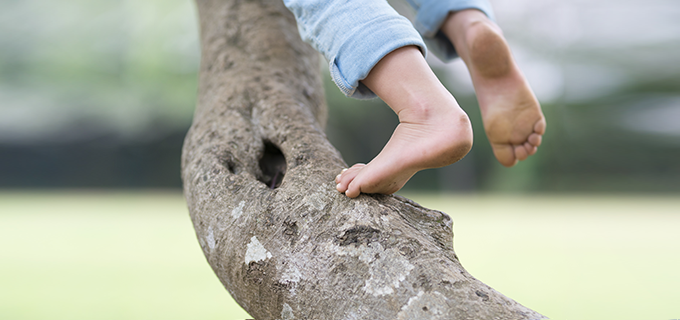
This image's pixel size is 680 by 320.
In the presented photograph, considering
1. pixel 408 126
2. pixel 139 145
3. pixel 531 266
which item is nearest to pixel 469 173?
pixel 531 266

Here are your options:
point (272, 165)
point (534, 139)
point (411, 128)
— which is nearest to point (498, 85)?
point (534, 139)

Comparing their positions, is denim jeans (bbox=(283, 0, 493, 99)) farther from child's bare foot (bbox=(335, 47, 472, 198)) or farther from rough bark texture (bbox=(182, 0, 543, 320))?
rough bark texture (bbox=(182, 0, 543, 320))

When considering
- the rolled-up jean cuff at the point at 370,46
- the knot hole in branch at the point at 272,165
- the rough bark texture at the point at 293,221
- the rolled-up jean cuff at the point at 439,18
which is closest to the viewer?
the rough bark texture at the point at 293,221

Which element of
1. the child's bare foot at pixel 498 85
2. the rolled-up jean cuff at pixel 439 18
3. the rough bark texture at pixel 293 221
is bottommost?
the rough bark texture at pixel 293 221

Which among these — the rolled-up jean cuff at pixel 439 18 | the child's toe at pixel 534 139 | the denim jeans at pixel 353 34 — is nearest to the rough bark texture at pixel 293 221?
the denim jeans at pixel 353 34

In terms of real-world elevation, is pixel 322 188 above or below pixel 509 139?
below

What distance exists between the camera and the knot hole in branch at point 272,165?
118 cm

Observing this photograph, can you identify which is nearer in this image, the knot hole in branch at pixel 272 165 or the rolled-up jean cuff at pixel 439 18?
the knot hole in branch at pixel 272 165

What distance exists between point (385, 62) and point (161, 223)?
4451mm

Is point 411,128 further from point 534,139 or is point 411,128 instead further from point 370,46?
point 534,139

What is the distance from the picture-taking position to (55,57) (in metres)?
8.45

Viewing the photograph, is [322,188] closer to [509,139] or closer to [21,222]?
[509,139]

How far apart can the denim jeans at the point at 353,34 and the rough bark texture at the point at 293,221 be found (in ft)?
0.70

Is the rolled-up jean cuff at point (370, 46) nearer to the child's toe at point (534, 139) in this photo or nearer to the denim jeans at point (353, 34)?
the denim jeans at point (353, 34)
